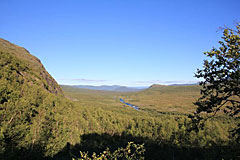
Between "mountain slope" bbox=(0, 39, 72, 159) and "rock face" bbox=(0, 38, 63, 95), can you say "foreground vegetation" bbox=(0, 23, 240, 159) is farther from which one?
"rock face" bbox=(0, 38, 63, 95)

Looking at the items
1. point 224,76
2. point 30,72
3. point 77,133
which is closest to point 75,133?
point 77,133

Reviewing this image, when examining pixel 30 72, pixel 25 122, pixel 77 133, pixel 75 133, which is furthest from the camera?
pixel 30 72

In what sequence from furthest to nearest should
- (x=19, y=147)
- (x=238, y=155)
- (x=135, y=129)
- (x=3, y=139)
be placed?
(x=135, y=129)
(x=19, y=147)
(x=3, y=139)
(x=238, y=155)

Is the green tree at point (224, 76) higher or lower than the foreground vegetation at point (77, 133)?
higher

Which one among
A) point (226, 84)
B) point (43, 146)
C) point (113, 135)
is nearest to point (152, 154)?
point (113, 135)

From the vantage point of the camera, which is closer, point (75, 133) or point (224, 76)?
point (224, 76)

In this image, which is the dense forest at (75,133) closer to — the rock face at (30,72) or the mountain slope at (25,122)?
the mountain slope at (25,122)

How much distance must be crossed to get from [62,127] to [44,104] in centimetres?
339

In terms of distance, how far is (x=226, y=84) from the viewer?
7.11 m

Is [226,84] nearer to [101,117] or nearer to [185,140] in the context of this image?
[185,140]

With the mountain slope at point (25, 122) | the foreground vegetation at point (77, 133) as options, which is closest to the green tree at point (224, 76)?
the foreground vegetation at point (77, 133)

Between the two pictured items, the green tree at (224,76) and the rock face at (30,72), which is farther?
the rock face at (30,72)

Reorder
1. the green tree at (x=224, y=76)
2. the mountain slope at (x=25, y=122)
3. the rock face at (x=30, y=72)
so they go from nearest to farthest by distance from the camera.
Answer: the green tree at (x=224, y=76), the mountain slope at (x=25, y=122), the rock face at (x=30, y=72)

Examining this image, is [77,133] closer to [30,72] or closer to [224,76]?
[30,72]
